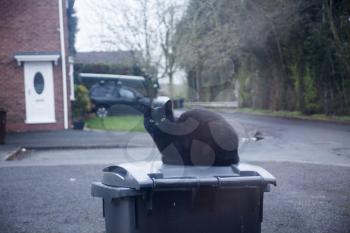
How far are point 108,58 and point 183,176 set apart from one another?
20445mm

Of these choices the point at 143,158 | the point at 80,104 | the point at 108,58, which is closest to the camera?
the point at 143,158

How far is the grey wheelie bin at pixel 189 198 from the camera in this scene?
3225mm

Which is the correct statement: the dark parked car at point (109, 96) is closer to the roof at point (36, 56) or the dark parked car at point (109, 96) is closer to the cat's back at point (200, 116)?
the roof at point (36, 56)

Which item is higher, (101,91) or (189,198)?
(101,91)

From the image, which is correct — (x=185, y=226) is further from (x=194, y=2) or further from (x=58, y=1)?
(x=58, y=1)

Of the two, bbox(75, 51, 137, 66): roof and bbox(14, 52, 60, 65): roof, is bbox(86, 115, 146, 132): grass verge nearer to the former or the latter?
bbox(75, 51, 137, 66): roof

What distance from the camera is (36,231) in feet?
15.8

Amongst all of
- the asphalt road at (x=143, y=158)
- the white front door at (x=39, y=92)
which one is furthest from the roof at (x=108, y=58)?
the asphalt road at (x=143, y=158)

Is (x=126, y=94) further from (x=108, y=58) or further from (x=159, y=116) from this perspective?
(x=159, y=116)

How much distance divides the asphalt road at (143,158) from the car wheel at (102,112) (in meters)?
11.0

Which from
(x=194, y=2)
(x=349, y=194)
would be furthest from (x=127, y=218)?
(x=194, y=2)

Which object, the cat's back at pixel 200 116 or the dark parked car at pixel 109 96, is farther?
the dark parked car at pixel 109 96

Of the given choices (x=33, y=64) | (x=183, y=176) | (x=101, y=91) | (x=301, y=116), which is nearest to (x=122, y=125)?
(x=33, y=64)

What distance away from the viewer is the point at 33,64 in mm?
15594
